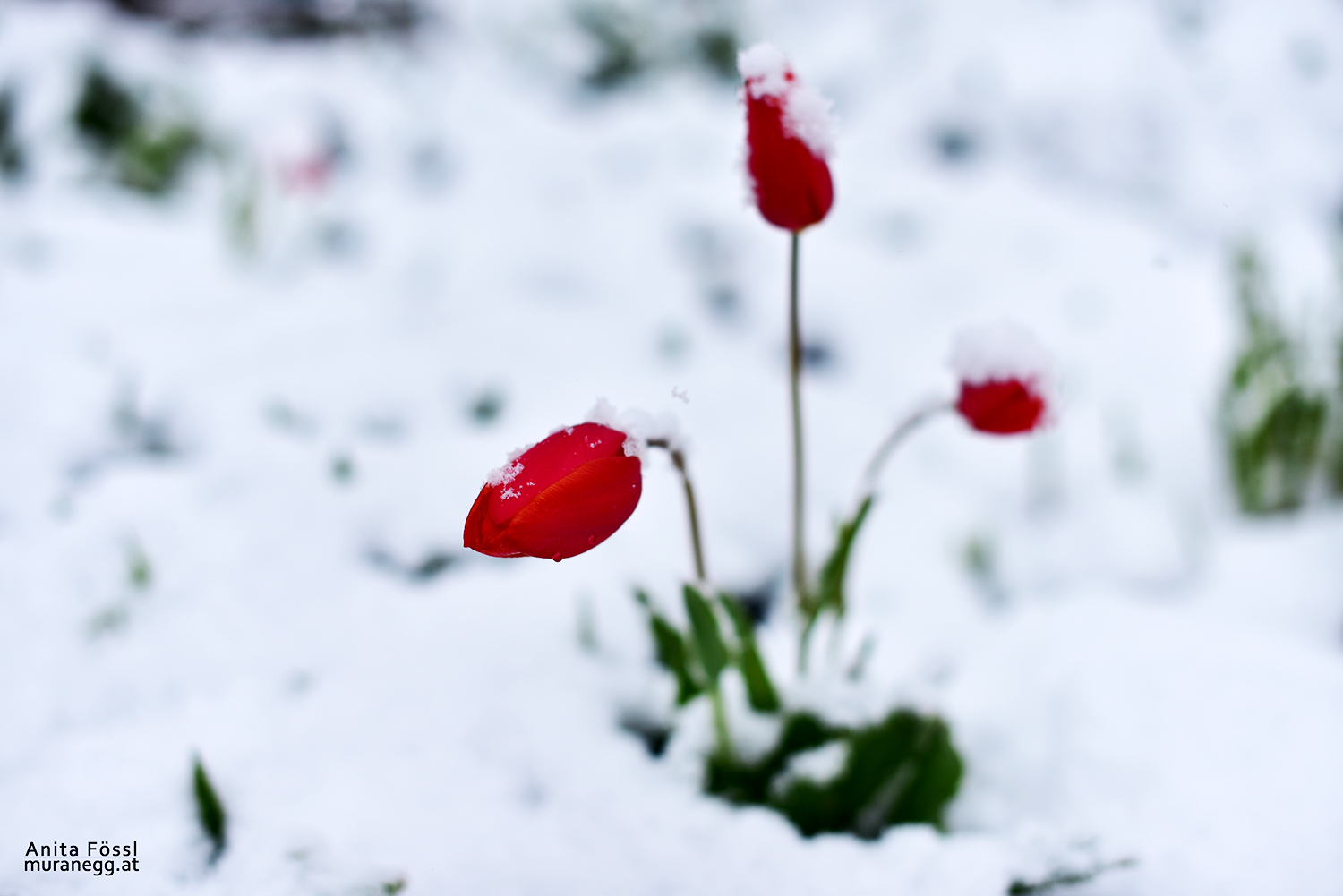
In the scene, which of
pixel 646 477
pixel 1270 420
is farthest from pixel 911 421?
pixel 1270 420

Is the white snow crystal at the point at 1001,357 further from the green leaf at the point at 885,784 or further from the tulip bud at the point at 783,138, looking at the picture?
the green leaf at the point at 885,784

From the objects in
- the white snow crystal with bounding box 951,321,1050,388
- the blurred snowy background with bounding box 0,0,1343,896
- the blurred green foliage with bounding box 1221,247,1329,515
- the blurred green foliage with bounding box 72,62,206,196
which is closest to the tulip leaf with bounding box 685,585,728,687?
the blurred snowy background with bounding box 0,0,1343,896

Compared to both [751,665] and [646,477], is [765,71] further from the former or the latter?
[646,477]

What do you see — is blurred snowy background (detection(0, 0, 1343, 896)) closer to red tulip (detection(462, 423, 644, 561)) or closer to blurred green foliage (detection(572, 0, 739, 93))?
red tulip (detection(462, 423, 644, 561))

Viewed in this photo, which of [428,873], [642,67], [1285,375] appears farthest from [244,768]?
[642,67]

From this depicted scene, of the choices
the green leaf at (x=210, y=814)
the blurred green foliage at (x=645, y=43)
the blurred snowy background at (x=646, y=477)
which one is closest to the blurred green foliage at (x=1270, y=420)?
the blurred snowy background at (x=646, y=477)

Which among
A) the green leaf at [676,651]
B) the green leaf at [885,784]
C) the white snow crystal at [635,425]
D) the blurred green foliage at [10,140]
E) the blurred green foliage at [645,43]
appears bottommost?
the green leaf at [885,784]

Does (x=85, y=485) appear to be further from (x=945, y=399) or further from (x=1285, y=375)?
(x=1285, y=375)
